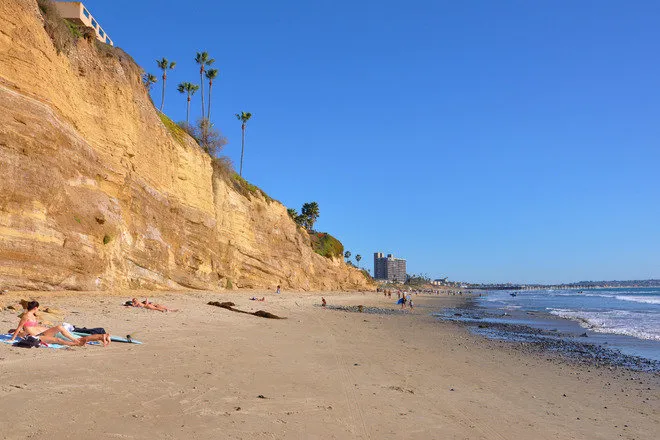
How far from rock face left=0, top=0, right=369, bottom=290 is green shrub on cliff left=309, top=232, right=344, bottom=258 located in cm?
3199

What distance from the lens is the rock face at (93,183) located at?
14930mm

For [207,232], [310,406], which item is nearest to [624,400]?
[310,406]

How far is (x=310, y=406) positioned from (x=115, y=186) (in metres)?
18.2

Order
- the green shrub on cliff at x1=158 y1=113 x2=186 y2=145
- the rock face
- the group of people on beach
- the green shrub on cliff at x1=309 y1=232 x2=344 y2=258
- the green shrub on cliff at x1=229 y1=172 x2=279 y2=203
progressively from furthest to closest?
the green shrub on cliff at x1=309 y1=232 x2=344 y2=258
the green shrub on cliff at x1=229 y1=172 x2=279 y2=203
the green shrub on cliff at x1=158 y1=113 x2=186 y2=145
the rock face
the group of people on beach

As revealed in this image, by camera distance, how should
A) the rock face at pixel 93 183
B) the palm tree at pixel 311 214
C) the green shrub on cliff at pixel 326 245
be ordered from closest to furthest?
1. the rock face at pixel 93 183
2. the green shrub on cliff at pixel 326 245
3. the palm tree at pixel 311 214

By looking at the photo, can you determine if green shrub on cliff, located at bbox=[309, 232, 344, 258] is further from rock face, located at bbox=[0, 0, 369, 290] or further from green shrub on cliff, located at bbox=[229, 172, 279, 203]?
rock face, located at bbox=[0, 0, 369, 290]

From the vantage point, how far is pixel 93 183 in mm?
19016

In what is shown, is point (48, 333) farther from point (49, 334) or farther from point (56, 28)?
point (56, 28)

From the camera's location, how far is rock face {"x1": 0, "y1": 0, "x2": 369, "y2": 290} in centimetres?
1493

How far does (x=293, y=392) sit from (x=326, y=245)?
62.8 meters

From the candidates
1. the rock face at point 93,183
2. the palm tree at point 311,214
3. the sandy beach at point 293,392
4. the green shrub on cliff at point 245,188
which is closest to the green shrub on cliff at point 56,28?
the rock face at point 93,183

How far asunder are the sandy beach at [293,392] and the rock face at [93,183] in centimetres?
442

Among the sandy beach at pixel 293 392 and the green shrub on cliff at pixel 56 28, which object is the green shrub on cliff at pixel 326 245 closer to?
the green shrub on cliff at pixel 56 28

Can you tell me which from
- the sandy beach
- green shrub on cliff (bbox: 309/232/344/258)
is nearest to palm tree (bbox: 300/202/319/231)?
green shrub on cliff (bbox: 309/232/344/258)
